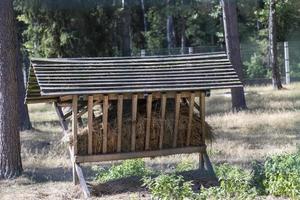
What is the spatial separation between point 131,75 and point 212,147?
4833 millimetres

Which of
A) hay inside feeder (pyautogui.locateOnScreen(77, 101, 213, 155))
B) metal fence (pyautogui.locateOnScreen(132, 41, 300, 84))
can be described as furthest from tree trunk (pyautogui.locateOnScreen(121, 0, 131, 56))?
hay inside feeder (pyautogui.locateOnScreen(77, 101, 213, 155))

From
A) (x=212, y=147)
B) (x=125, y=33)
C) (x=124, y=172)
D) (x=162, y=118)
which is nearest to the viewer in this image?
(x=162, y=118)

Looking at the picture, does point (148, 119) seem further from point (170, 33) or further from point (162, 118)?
point (170, 33)

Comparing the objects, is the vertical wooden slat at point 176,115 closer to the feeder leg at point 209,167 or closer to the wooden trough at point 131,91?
the wooden trough at point 131,91

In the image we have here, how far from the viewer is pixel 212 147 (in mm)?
13422

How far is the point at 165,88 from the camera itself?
8977 mm

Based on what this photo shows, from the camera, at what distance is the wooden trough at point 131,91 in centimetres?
881

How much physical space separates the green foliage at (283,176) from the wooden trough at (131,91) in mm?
1745

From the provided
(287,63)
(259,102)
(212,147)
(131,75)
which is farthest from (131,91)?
(287,63)

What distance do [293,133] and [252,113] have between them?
4248 millimetres

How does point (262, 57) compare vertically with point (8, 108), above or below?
above

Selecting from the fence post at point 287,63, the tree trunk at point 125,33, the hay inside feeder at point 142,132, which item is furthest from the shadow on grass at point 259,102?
the hay inside feeder at point 142,132

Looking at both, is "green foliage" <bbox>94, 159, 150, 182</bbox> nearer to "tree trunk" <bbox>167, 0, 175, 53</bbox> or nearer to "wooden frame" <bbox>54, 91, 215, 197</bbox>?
"wooden frame" <bbox>54, 91, 215, 197</bbox>

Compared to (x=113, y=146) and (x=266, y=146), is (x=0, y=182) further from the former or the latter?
(x=266, y=146)
